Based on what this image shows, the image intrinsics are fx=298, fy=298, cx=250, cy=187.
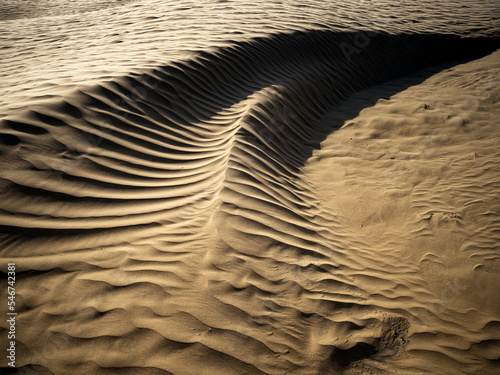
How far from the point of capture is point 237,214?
2762 millimetres

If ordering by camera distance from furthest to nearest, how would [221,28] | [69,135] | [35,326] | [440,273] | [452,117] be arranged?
[221,28], [452,117], [69,135], [440,273], [35,326]

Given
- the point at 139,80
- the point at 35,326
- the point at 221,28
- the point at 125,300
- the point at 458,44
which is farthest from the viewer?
the point at 458,44

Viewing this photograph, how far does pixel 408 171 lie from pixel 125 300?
3.87 meters

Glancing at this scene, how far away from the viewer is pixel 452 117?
516cm

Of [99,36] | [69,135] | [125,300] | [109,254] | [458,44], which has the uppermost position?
[458,44]

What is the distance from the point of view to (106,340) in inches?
71.5

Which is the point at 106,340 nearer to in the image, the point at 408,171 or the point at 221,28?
the point at 408,171

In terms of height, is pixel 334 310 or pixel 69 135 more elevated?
pixel 69 135

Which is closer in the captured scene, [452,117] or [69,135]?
[69,135]

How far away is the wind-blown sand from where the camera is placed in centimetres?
197

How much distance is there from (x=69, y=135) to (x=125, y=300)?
6.25ft

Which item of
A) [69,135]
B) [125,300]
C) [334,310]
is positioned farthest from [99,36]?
[334,310]

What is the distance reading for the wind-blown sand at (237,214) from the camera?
6.45 ft

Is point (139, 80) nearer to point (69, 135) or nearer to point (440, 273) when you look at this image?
point (69, 135)
